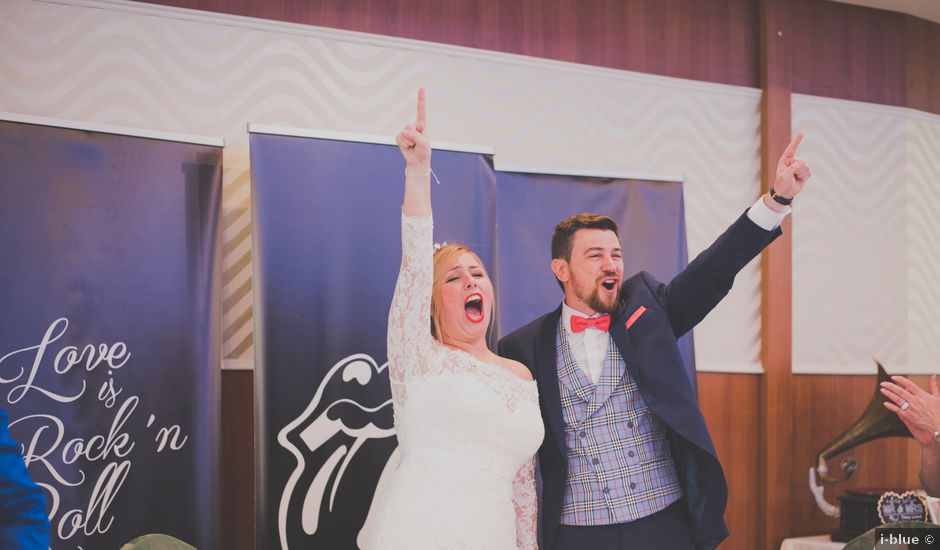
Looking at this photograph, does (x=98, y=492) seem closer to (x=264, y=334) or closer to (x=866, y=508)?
(x=264, y=334)

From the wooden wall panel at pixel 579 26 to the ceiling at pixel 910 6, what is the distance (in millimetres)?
713

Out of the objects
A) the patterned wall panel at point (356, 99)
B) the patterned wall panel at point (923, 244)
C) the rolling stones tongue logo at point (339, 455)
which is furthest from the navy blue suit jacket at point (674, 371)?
the patterned wall panel at point (923, 244)

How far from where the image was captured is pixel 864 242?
17.2ft

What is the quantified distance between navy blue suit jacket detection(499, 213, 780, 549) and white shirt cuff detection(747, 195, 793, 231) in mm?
19

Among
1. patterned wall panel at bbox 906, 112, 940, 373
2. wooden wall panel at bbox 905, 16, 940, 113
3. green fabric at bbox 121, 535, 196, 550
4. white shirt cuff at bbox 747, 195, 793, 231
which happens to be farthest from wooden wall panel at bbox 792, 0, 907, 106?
green fabric at bbox 121, 535, 196, 550

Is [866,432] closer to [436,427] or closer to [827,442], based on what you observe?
[827,442]

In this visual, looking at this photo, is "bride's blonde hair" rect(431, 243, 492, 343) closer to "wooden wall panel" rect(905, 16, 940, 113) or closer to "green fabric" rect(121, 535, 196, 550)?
"green fabric" rect(121, 535, 196, 550)

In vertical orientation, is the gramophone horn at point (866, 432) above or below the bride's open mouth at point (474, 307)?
below

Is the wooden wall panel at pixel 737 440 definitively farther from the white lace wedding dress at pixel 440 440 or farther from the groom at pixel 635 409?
the white lace wedding dress at pixel 440 440

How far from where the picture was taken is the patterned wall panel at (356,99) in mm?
3801

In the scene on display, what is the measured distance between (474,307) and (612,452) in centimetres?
64

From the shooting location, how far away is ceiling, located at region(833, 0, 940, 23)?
5160 millimetres

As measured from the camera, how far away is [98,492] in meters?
3.32

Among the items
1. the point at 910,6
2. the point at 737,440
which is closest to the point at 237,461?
the point at 737,440
